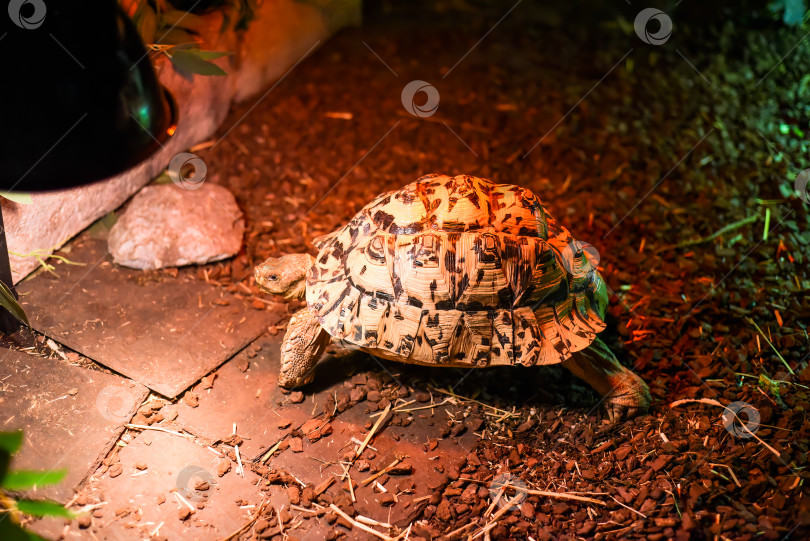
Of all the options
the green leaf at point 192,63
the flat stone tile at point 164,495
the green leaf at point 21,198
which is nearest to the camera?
the flat stone tile at point 164,495

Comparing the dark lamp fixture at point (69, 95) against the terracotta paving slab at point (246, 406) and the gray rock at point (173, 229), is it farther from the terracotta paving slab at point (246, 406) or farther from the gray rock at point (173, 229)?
the gray rock at point (173, 229)

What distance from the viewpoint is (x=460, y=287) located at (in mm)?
3541

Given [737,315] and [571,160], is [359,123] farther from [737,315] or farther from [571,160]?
[737,315]

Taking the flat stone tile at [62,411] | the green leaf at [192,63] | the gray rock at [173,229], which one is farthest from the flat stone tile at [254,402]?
the green leaf at [192,63]

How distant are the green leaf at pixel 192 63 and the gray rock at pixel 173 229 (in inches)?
40.6

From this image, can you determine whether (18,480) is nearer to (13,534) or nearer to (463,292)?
(13,534)

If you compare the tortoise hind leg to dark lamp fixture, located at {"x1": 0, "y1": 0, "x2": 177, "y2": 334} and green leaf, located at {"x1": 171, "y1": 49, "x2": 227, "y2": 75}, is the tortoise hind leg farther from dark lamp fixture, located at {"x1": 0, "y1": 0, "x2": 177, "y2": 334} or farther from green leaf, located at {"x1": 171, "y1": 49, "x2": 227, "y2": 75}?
green leaf, located at {"x1": 171, "y1": 49, "x2": 227, "y2": 75}

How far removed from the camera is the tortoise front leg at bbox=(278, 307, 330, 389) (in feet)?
12.5

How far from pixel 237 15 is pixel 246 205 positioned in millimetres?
1698

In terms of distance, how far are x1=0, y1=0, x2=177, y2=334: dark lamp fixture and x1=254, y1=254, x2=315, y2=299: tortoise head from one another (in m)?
1.35

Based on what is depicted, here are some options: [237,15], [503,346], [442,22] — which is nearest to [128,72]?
[503,346]

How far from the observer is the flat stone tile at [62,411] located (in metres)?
3.33

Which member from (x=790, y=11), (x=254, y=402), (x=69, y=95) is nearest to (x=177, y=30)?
(x=69, y=95)

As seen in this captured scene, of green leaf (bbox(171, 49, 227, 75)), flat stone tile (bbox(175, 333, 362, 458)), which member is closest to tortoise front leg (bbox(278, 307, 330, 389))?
flat stone tile (bbox(175, 333, 362, 458))
